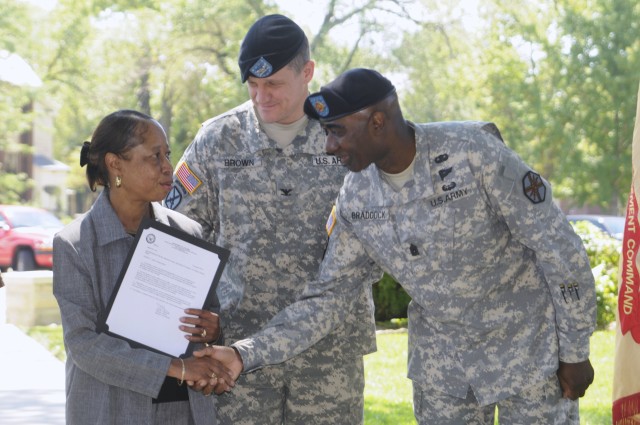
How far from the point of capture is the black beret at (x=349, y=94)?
326cm

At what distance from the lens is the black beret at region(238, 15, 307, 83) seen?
3.81m

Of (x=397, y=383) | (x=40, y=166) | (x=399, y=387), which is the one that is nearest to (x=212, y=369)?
(x=399, y=387)

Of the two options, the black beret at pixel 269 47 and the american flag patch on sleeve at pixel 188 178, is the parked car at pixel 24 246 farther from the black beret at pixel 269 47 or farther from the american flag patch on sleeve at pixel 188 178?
the black beret at pixel 269 47

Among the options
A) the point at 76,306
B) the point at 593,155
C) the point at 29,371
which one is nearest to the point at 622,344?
the point at 76,306

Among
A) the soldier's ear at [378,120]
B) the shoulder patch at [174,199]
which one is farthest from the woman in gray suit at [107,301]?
the soldier's ear at [378,120]

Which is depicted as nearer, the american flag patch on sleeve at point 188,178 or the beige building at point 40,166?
the american flag patch on sleeve at point 188,178

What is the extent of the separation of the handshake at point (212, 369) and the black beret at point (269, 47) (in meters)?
1.09

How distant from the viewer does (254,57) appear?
382 cm

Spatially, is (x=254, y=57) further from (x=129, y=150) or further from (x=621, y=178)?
(x=621, y=178)

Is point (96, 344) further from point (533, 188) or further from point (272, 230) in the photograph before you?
point (533, 188)

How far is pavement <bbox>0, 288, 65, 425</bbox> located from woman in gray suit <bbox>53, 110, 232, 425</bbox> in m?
4.47

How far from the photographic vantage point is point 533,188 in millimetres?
3252

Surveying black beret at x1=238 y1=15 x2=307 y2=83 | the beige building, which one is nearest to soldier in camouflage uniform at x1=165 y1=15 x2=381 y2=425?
black beret at x1=238 y1=15 x2=307 y2=83

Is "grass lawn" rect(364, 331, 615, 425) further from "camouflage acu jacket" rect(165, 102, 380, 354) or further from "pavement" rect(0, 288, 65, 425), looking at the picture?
"camouflage acu jacket" rect(165, 102, 380, 354)
